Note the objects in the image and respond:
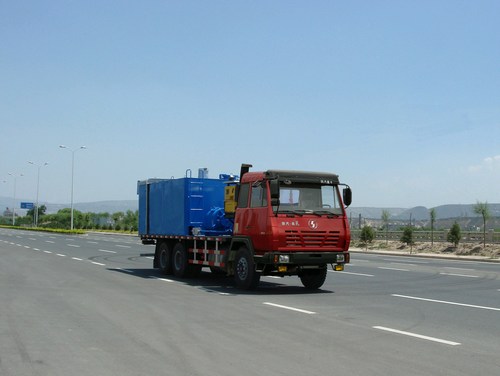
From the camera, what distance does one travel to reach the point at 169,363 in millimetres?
6969

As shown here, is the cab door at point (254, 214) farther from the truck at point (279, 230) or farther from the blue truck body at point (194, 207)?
the blue truck body at point (194, 207)

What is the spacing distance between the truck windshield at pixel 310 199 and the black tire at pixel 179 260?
4.66m

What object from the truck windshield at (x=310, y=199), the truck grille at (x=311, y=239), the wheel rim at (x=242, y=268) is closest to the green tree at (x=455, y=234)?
the truck windshield at (x=310, y=199)

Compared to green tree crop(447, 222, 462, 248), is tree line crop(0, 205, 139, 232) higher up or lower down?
higher up

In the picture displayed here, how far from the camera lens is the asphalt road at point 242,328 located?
22.8 ft

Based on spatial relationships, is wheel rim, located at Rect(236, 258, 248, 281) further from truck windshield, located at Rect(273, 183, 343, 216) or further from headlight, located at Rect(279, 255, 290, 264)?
truck windshield, located at Rect(273, 183, 343, 216)

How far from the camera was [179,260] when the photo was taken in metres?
18.1

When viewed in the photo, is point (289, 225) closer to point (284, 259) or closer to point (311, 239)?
point (311, 239)

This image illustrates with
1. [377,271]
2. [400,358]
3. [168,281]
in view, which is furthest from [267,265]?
[377,271]

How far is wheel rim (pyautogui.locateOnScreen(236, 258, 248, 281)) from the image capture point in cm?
1460

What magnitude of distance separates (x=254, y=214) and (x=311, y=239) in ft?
4.58

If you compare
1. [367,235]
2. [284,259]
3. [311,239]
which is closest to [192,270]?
[284,259]

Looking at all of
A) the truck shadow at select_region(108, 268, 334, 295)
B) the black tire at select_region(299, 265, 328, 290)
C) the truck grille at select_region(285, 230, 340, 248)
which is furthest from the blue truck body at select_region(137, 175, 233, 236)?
the truck grille at select_region(285, 230, 340, 248)

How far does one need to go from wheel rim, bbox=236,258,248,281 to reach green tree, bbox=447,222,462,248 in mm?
26112
